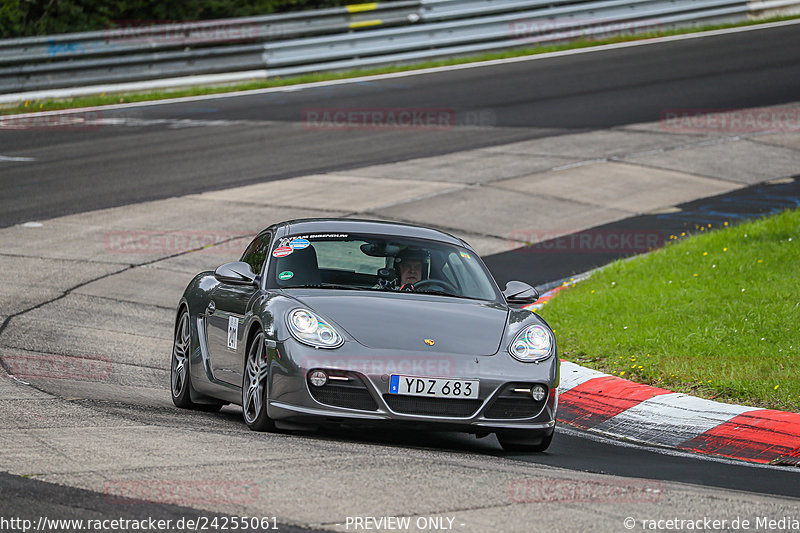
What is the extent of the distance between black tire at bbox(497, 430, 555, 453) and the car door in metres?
1.71

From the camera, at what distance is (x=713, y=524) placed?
5.19 m

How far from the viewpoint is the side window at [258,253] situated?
844 centimetres

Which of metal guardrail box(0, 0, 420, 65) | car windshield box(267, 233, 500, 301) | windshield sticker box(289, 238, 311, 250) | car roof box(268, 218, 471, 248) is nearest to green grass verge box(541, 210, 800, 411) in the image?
car windshield box(267, 233, 500, 301)

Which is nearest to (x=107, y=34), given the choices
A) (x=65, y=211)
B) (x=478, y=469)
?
(x=65, y=211)

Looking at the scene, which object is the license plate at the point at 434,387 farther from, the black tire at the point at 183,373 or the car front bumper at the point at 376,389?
the black tire at the point at 183,373

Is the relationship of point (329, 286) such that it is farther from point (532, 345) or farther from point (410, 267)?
point (532, 345)

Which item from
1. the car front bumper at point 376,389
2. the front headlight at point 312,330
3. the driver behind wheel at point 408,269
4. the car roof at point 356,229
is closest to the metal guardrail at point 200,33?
the car roof at point 356,229

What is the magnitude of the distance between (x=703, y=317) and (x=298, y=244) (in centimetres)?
415

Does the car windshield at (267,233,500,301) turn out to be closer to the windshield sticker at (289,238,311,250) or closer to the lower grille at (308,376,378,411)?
the windshield sticker at (289,238,311,250)

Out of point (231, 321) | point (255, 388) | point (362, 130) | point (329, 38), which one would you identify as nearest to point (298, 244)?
point (231, 321)

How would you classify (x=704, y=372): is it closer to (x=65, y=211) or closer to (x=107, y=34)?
(x=65, y=211)

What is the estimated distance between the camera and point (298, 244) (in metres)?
8.21

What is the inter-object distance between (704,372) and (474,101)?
53.1ft

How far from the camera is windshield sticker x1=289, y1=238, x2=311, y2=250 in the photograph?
26.9ft
